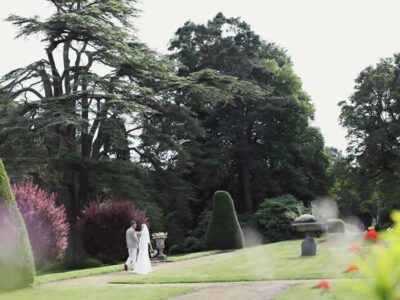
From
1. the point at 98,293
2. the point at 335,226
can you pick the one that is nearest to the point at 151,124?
the point at 335,226

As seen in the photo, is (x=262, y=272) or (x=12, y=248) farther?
(x=262, y=272)

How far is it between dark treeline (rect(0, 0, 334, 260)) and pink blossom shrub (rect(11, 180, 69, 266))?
4.40 meters

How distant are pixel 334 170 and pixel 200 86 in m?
13.3

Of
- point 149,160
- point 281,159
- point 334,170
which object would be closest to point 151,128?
point 149,160

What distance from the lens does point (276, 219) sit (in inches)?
1241

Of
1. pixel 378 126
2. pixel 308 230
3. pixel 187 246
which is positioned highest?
pixel 378 126

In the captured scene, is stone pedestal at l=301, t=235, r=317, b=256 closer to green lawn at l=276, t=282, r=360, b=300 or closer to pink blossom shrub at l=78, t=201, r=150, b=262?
green lawn at l=276, t=282, r=360, b=300

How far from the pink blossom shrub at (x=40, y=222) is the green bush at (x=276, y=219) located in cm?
1594

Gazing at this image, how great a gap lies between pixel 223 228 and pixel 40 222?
9641 millimetres

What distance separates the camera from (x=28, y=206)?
704 inches

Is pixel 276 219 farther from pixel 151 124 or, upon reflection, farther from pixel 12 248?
pixel 12 248

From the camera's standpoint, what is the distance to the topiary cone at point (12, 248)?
10797mm

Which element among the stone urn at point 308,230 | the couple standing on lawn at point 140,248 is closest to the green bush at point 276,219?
the stone urn at point 308,230

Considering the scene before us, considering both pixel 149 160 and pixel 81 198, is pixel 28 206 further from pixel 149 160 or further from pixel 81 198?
pixel 149 160
